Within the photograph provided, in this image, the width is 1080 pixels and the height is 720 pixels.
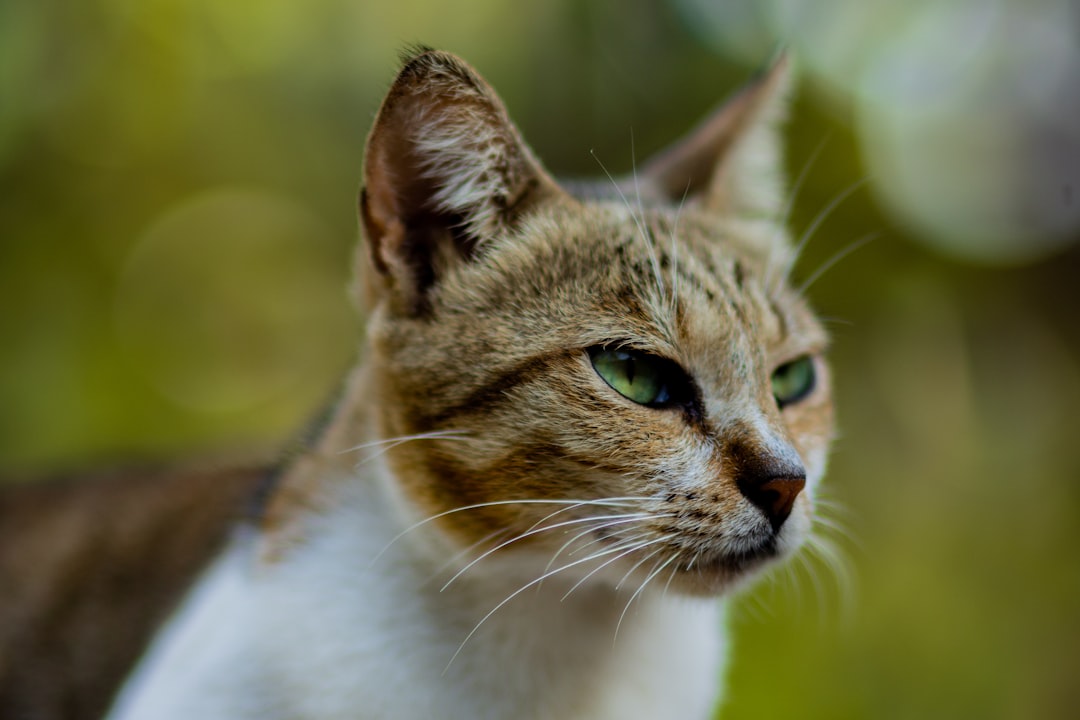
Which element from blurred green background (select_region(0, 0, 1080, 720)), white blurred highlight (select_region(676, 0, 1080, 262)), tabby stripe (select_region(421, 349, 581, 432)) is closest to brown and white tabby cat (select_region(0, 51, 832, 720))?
tabby stripe (select_region(421, 349, 581, 432))

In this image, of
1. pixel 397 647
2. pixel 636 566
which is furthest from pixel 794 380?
pixel 397 647

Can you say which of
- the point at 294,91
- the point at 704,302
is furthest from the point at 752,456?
the point at 294,91

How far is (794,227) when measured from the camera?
146 centimetres

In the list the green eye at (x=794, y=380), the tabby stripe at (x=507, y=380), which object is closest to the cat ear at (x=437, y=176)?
the tabby stripe at (x=507, y=380)

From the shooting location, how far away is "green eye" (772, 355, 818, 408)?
1.13 metres

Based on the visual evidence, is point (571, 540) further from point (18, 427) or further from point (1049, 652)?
point (18, 427)

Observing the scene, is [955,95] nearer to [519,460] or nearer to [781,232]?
[781,232]

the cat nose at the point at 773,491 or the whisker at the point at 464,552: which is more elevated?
the cat nose at the point at 773,491

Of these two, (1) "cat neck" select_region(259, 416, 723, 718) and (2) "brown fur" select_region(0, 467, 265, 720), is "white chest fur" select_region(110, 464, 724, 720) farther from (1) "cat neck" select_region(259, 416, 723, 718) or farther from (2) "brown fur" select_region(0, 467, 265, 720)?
(2) "brown fur" select_region(0, 467, 265, 720)

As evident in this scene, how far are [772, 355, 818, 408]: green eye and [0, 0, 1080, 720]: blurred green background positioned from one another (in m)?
0.16

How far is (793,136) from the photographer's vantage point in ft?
5.23

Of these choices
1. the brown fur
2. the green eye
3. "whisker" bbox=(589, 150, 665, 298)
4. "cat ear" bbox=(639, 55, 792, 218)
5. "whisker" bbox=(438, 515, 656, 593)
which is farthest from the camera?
the brown fur

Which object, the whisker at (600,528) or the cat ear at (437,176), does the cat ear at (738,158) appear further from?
the whisker at (600,528)

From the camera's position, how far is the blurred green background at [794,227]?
168 centimetres
